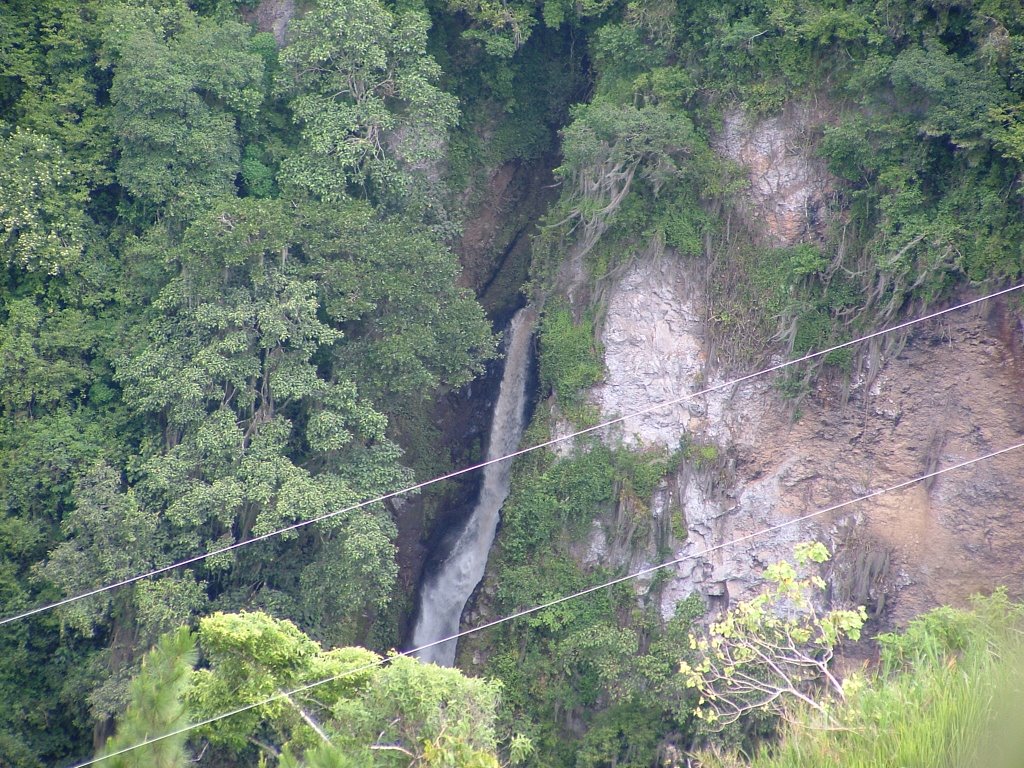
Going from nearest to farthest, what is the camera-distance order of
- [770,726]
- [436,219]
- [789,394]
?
1. [770,726]
2. [789,394]
3. [436,219]

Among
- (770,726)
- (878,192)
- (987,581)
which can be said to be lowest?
(770,726)

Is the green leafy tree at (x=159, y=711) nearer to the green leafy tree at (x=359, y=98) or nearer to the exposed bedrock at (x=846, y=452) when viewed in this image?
the exposed bedrock at (x=846, y=452)

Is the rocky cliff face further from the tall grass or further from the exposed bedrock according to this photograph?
the tall grass

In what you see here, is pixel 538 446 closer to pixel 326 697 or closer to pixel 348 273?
pixel 348 273

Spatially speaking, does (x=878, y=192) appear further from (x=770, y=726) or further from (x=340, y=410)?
(x=340, y=410)

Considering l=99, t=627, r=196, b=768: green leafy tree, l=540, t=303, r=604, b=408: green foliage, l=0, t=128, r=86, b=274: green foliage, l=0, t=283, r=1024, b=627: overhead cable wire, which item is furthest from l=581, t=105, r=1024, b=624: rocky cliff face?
l=0, t=128, r=86, b=274: green foliage


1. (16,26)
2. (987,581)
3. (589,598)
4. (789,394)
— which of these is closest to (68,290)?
(16,26)
